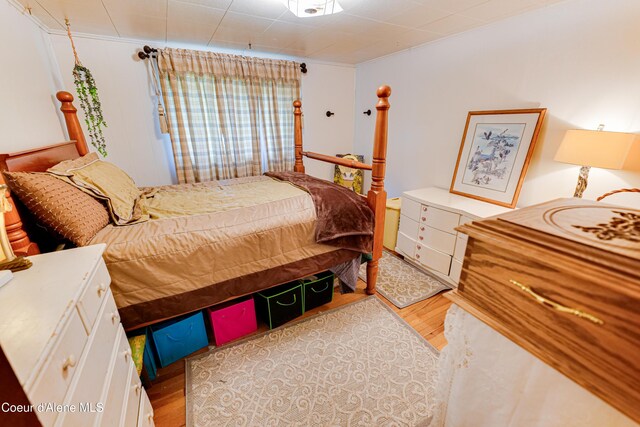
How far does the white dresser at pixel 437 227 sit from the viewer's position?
2.24 m

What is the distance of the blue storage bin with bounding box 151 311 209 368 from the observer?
155 cm

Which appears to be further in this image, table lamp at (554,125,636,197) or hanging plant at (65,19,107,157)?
hanging plant at (65,19,107,157)

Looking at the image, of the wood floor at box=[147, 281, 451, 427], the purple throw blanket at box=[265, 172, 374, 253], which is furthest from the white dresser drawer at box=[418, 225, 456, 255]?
the purple throw blanket at box=[265, 172, 374, 253]

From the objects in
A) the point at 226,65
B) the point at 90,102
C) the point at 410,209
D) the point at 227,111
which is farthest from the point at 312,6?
the point at 90,102

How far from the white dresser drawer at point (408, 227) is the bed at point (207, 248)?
2.39ft

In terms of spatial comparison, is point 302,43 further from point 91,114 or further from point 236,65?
point 91,114

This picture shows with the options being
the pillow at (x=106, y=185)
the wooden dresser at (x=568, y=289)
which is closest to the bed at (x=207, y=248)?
the pillow at (x=106, y=185)

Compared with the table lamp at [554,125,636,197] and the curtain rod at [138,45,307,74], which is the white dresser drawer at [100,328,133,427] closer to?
the table lamp at [554,125,636,197]

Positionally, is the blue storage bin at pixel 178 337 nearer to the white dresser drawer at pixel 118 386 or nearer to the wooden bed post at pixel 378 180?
the white dresser drawer at pixel 118 386

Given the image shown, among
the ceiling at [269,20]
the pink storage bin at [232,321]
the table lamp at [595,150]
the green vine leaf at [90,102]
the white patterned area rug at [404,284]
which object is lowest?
the white patterned area rug at [404,284]

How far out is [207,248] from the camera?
1475 millimetres

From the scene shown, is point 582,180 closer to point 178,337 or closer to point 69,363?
point 69,363

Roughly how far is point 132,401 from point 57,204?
3.00 feet

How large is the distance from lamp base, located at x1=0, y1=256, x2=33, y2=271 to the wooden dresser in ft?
4.37
